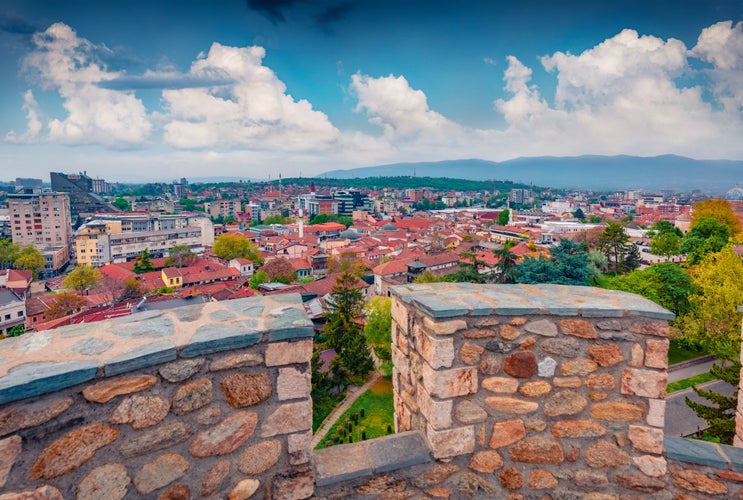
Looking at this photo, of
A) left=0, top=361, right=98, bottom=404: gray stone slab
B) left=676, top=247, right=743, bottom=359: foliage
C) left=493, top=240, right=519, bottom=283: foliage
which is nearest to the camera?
left=0, top=361, right=98, bottom=404: gray stone slab

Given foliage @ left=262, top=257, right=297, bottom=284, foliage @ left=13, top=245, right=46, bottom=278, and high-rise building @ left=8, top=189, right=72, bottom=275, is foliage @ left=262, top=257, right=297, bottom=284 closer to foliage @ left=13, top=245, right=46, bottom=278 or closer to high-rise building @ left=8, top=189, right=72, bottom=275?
foliage @ left=13, top=245, right=46, bottom=278

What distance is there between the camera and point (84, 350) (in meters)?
1.83

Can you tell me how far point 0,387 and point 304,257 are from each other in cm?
4667

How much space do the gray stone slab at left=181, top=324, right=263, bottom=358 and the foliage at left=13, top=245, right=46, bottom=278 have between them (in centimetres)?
5736

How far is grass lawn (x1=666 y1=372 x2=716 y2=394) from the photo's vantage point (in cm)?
1331

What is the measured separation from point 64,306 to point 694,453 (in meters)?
33.2

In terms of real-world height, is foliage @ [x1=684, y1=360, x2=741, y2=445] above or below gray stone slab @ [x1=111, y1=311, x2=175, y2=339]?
below

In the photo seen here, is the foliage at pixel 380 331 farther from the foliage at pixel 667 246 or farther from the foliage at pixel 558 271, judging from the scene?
the foliage at pixel 667 246

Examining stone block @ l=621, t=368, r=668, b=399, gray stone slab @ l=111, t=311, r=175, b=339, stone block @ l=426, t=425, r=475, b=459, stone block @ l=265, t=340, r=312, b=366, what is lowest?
stone block @ l=426, t=425, r=475, b=459

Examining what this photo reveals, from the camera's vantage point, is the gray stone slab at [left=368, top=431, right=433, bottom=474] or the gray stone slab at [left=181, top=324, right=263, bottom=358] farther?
the gray stone slab at [left=368, top=431, right=433, bottom=474]

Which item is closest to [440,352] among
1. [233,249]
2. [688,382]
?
[688,382]

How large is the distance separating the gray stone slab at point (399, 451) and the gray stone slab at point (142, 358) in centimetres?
127

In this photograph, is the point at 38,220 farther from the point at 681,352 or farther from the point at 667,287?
the point at 681,352

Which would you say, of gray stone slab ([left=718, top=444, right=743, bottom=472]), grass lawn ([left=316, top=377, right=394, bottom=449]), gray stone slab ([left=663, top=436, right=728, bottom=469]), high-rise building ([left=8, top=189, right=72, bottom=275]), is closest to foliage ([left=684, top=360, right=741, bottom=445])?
gray stone slab ([left=718, top=444, right=743, bottom=472])
